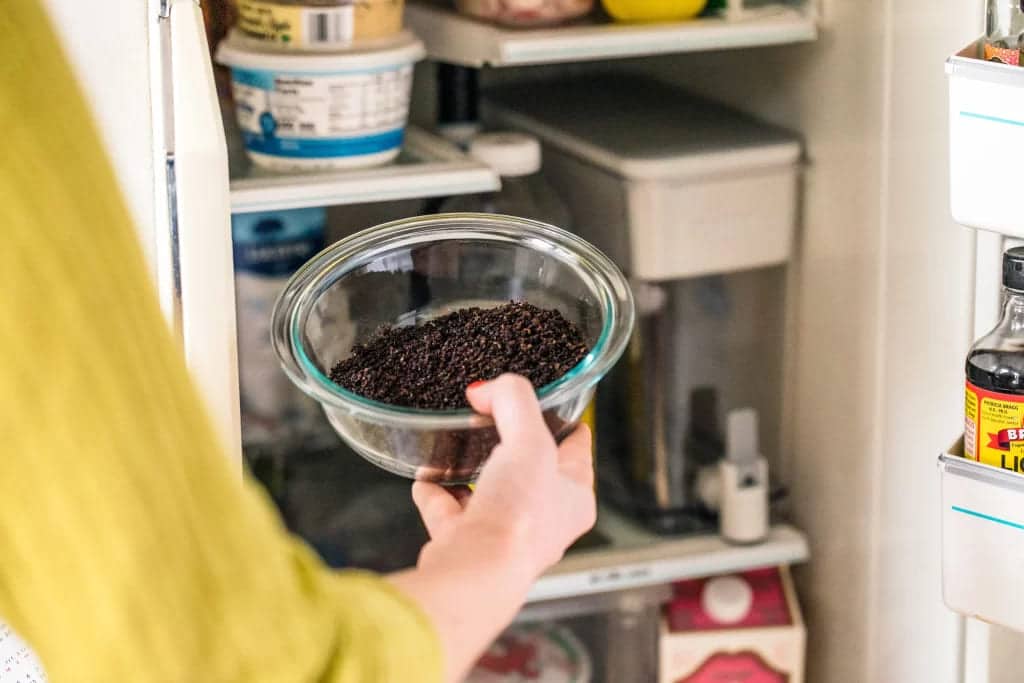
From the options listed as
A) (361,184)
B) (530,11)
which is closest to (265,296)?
(361,184)

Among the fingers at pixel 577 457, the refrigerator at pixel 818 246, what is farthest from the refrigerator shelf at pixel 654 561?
the fingers at pixel 577 457

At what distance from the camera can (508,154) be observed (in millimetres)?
1156

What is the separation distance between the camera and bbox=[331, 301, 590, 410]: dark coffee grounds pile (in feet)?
2.31

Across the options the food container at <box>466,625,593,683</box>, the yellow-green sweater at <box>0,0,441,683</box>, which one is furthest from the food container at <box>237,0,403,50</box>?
the yellow-green sweater at <box>0,0,441,683</box>

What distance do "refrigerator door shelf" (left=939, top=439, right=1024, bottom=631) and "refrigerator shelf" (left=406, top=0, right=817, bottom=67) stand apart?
41 cm

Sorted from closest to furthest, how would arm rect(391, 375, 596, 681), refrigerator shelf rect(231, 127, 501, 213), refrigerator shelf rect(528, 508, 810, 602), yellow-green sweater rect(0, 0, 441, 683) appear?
yellow-green sweater rect(0, 0, 441, 683)
arm rect(391, 375, 596, 681)
refrigerator shelf rect(231, 127, 501, 213)
refrigerator shelf rect(528, 508, 810, 602)

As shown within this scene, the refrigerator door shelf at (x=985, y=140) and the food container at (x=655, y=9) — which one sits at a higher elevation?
the food container at (x=655, y=9)

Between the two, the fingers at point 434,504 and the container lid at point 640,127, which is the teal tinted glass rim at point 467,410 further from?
the container lid at point 640,127

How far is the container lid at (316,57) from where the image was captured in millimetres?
1067

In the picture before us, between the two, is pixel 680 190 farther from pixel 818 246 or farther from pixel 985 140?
pixel 985 140

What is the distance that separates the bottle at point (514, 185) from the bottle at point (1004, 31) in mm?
401

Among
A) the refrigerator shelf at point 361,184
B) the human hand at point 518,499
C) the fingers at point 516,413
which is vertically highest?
the refrigerator shelf at point 361,184

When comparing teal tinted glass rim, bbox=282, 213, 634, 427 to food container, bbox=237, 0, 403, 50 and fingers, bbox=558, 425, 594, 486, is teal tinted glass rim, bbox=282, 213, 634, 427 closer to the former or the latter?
fingers, bbox=558, 425, 594, 486

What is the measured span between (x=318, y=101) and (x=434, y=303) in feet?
1.14
